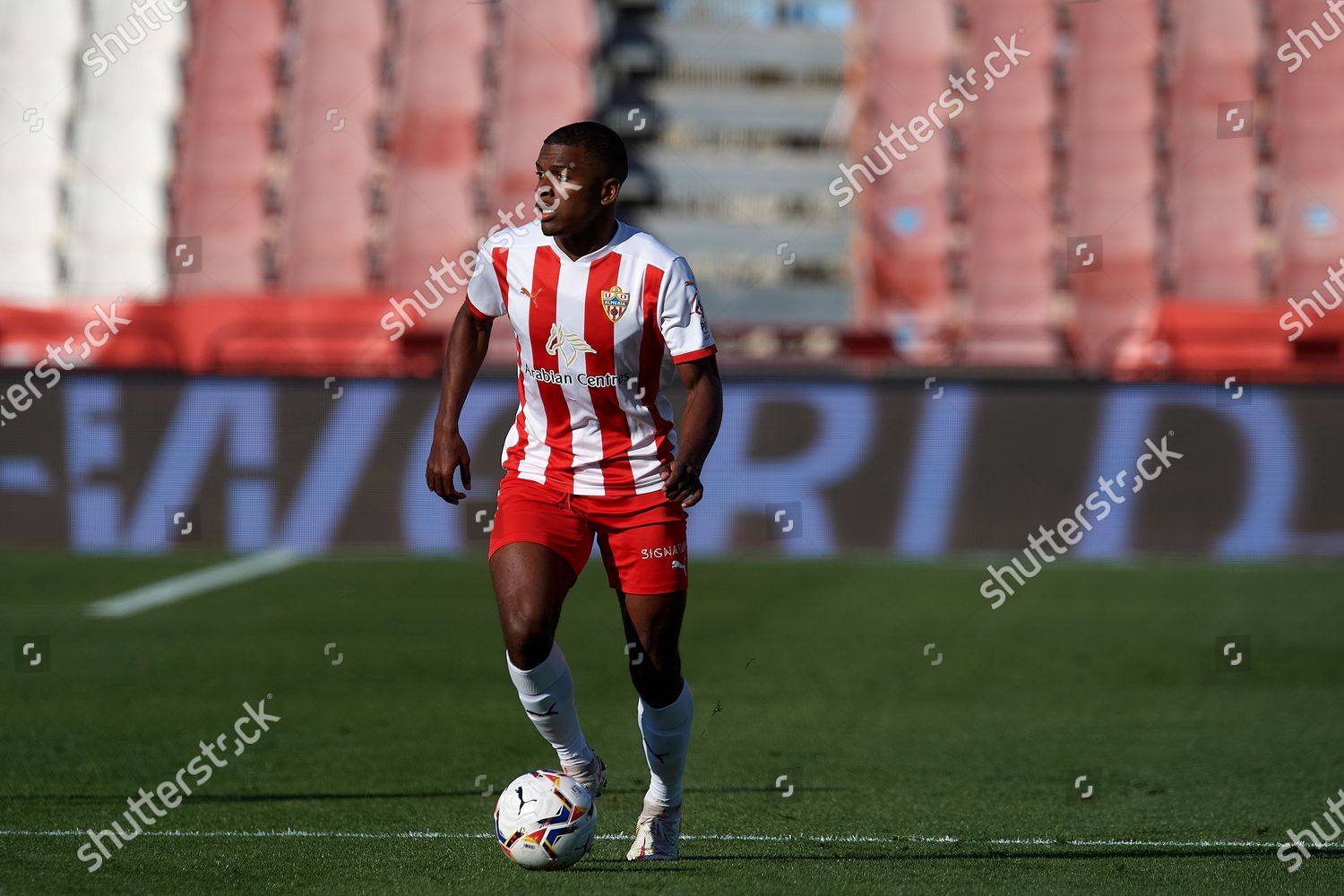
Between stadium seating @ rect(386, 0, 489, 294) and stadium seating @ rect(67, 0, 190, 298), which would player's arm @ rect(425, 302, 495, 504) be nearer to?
stadium seating @ rect(386, 0, 489, 294)

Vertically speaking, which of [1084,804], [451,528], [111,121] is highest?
[111,121]

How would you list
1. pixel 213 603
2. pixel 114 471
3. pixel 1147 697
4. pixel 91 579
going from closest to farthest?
pixel 1147 697 → pixel 213 603 → pixel 91 579 → pixel 114 471

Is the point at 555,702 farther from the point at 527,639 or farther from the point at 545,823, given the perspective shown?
the point at 545,823

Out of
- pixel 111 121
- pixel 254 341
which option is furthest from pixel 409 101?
pixel 254 341

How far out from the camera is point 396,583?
1308 centimetres

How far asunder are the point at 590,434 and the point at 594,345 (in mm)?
288

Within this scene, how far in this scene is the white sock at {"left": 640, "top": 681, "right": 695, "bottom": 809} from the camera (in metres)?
5.28

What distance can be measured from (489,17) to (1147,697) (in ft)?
50.7

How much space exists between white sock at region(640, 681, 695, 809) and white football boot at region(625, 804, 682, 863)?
3cm

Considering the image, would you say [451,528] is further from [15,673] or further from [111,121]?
[111,121]

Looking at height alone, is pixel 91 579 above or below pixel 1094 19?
below

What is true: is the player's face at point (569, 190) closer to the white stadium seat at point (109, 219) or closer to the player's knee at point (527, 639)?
the player's knee at point (527, 639)

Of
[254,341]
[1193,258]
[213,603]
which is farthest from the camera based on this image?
[1193,258]

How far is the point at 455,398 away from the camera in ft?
17.3
